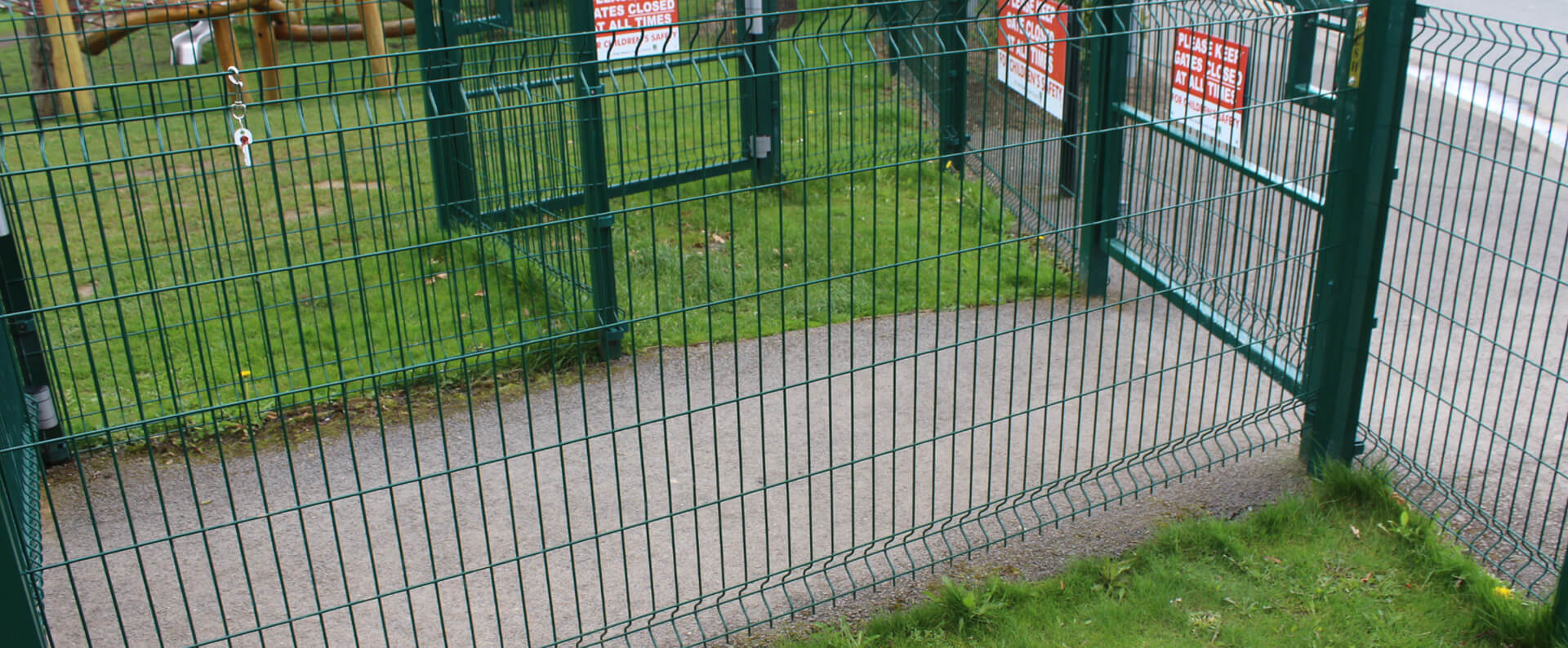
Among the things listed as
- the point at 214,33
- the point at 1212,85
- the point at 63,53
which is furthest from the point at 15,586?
Result: the point at 63,53

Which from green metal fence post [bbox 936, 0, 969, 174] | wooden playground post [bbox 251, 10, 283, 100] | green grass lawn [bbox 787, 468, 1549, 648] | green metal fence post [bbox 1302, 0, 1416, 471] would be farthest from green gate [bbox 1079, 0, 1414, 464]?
wooden playground post [bbox 251, 10, 283, 100]

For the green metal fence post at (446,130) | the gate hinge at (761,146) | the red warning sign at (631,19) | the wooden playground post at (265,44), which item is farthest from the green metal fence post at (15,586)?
the wooden playground post at (265,44)

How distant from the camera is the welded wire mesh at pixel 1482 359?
386 centimetres

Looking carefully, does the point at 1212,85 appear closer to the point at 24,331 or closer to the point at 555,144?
the point at 555,144

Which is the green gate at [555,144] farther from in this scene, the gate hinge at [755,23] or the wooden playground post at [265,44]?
the wooden playground post at [265,44]

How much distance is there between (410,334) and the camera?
19.7 ft

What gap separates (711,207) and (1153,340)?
3.02m

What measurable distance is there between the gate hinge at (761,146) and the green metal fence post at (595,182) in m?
2.42

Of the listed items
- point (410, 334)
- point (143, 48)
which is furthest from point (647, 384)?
point (143, 48)

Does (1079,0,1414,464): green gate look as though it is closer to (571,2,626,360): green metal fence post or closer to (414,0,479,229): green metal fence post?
(571,2,626,360): green metal fence post

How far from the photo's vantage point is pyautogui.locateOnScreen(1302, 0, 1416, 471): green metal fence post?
401 cm

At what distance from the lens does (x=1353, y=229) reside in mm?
4223

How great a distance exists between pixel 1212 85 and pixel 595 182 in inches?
101

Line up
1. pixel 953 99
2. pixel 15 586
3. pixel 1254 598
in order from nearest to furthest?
pixel 15 586 < pixel 1254 598 < pixel 953 99
